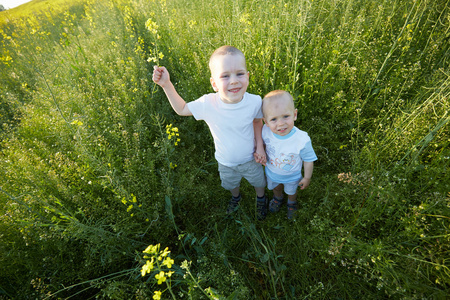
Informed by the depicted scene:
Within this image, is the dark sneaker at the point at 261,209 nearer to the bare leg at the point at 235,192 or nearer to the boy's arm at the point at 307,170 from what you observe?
the bare leg at the point at 235,192

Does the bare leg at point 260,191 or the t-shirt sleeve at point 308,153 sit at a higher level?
Result: the t-shirt sleeve at point 308,153

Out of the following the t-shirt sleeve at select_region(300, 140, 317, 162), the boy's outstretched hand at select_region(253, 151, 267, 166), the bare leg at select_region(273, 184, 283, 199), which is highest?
the t-shirt sleeve at select_region(300, 140, 317, 162)

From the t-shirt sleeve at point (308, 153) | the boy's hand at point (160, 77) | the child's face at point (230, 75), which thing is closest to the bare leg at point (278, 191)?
the t-shirt sleeve at point (308, 153)

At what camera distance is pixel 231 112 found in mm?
1817

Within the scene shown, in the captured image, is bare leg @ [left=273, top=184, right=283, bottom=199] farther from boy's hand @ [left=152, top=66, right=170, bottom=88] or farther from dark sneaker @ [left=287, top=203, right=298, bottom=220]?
boy's hand @ [left=152, top=66, right=170, bottom=88]

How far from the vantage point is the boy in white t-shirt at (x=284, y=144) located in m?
1.76

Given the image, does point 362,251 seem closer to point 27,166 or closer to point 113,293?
point 113,293

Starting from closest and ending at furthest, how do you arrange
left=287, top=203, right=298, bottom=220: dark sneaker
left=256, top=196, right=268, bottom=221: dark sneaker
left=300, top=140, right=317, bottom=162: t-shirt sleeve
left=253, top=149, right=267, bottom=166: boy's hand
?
left=300, top=140, right=317, bottom=162: t-shirt sleeve < left=253, top=149, right=267, bottom=166: boy's hand < left=287, top=203, right=298, bottom=220: dark sneaker < left=256, top=196, right=268, bottom=221: dark sneaker

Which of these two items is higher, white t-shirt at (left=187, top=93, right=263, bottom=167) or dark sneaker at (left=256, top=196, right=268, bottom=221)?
white t-shirt at (left=187, top=93, right=263, bottom=167)

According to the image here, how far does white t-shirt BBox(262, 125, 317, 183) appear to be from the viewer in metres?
1.85

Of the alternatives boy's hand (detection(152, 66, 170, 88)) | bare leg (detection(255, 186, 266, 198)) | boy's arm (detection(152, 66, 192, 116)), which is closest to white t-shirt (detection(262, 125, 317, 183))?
bare leg (detection(255, 186, 266, 198))

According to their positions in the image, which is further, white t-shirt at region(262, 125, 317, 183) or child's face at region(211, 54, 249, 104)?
white t-shirt at region(262, 125, 317, 183)

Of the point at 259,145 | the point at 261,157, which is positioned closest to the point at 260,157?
the point at 261,157

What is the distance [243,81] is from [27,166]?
214 cm
